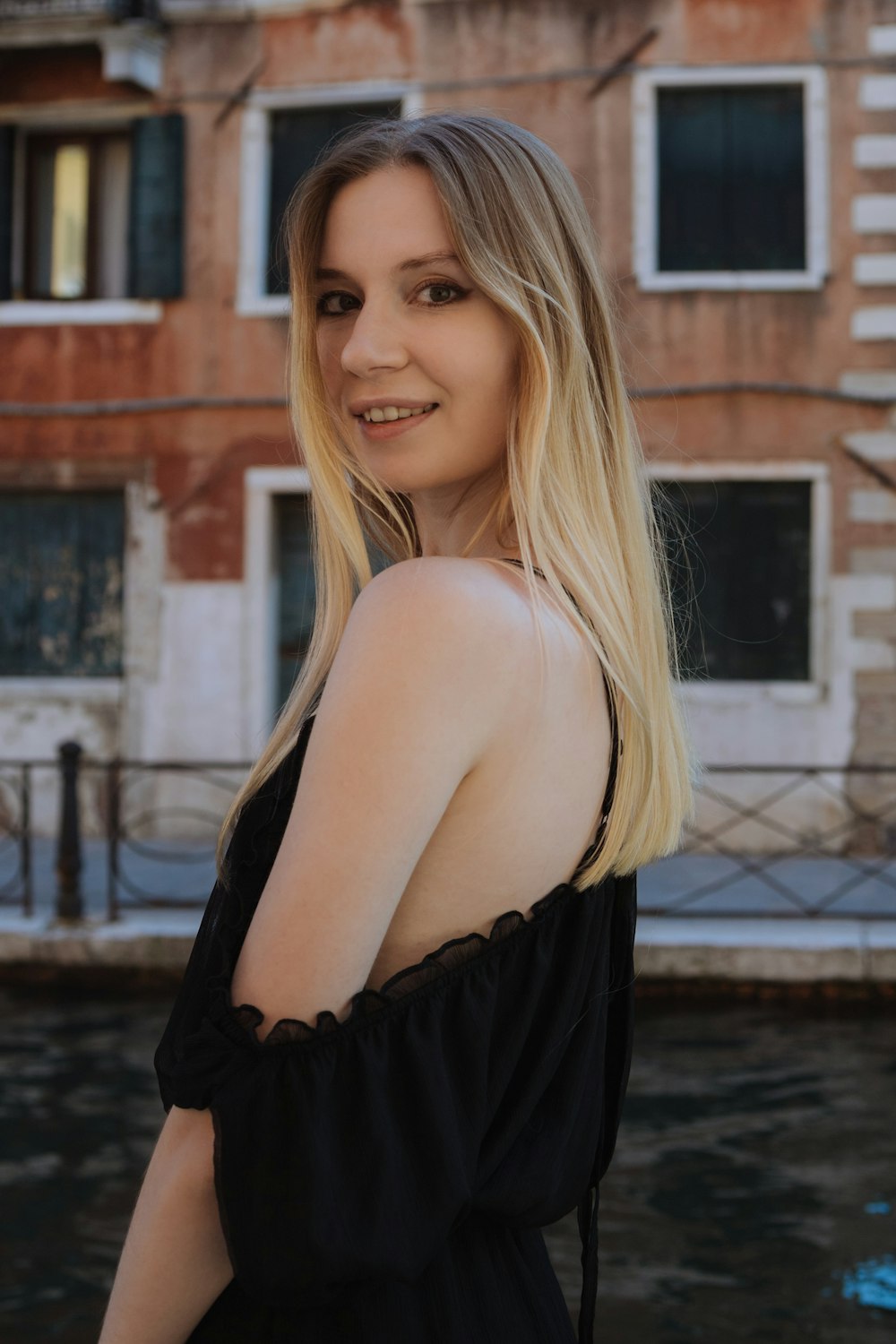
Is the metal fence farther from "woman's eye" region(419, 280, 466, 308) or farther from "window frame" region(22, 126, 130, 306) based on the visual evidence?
"woman's eye" region(419, 280, 466, 308)

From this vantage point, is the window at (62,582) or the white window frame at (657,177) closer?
the white window frame at (657,177)

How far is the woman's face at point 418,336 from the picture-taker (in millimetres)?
1204

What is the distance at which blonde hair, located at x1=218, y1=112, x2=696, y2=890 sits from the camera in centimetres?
117

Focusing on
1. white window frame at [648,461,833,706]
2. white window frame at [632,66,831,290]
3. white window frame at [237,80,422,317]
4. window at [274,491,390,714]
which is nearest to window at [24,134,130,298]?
white window frame at [237,80,422,317]

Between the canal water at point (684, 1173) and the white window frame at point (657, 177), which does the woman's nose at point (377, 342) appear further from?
the white window frame at point (657, 177)

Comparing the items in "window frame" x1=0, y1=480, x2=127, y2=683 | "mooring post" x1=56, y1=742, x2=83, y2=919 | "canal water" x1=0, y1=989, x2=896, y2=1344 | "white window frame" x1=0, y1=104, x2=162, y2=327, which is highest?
"white window frame" x1=0, y1=104, x2=162, y2=327

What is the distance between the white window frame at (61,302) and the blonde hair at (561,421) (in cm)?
1134

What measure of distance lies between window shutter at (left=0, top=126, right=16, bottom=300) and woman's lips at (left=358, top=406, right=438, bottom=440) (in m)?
11.9

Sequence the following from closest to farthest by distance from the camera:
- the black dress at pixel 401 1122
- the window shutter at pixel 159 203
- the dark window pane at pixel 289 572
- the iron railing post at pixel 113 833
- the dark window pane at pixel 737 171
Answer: the black dress at pixel 401 1122
the iron railing post at pixel 113 833
the dark window pane at pixel 737 171
the window shutter at pixel 159 203
the dark window pane at pixel 289 572

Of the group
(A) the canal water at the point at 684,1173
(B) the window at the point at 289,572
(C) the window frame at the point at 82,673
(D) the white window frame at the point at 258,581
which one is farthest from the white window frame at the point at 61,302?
(A) the canal water at the point at 684,1173

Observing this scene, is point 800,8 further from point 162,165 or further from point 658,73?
point 162,165

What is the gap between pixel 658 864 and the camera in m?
9.86

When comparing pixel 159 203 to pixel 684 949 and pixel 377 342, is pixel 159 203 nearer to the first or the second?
pixel 684 949

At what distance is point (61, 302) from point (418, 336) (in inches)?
466
